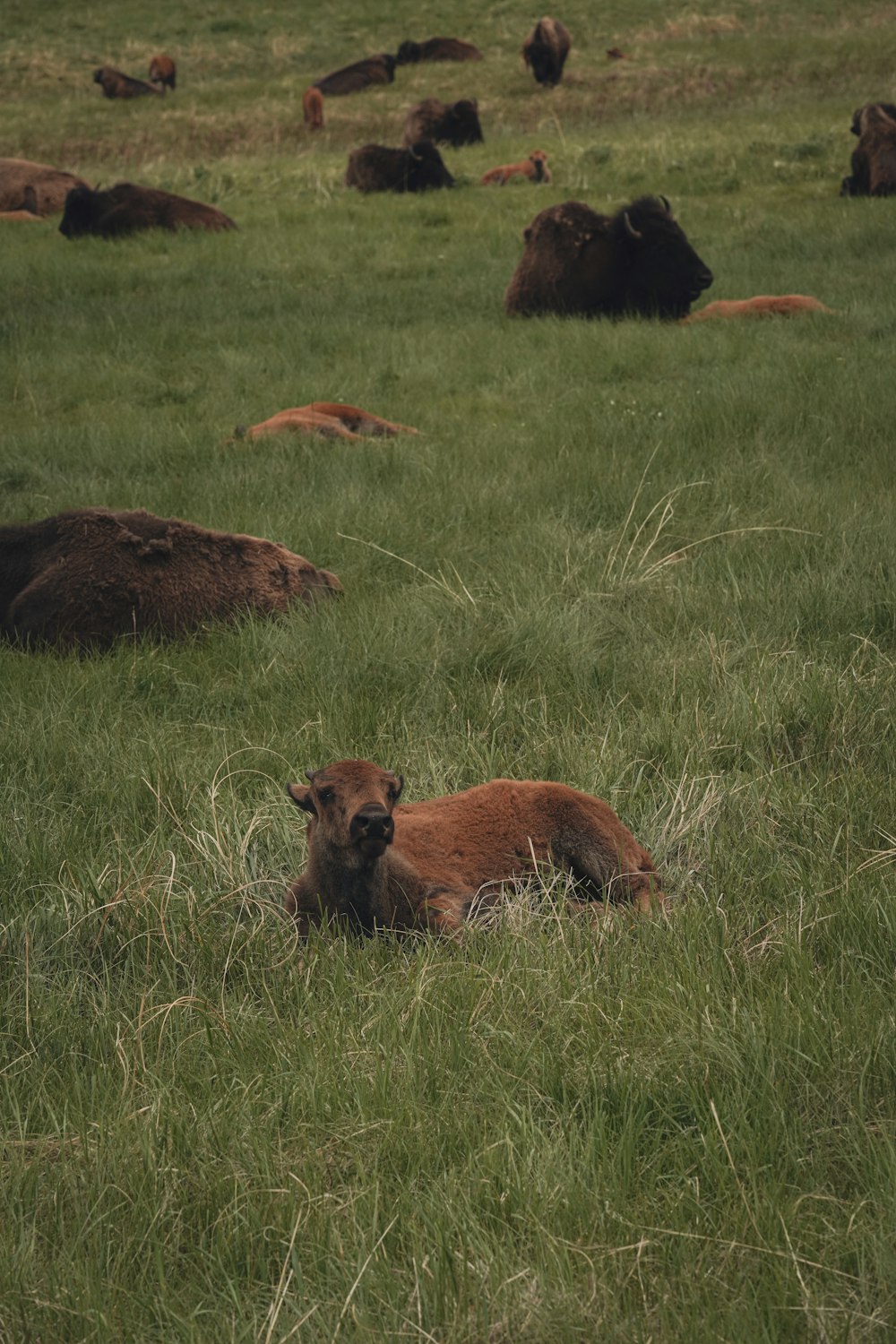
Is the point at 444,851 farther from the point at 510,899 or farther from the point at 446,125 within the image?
the point at 446,125

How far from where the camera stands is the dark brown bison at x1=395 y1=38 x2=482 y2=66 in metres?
39.8

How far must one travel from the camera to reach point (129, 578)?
7.20 metres

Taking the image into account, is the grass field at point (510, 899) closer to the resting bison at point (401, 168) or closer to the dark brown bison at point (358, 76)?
the resting bison at point (401, 168)

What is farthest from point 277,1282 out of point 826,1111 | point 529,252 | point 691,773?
point 529,252

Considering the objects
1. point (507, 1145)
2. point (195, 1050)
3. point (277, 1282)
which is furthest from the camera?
point (195, 1050)

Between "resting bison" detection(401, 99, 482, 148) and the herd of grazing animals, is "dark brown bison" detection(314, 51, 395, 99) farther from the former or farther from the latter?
the herd of grazing animals

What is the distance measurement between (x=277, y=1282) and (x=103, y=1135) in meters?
0.59

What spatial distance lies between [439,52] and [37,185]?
20.7 metres

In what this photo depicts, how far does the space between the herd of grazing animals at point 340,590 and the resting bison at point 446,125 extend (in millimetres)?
13068

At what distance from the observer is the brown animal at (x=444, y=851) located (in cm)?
407

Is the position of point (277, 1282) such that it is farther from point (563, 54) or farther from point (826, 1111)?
point (563, 54)

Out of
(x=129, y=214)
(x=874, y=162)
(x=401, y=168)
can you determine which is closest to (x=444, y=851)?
(x=129, y=214)

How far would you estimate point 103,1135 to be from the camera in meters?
3.07

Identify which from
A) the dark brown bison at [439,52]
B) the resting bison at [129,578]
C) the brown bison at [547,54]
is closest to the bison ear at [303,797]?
the resting bison at [129,578]
